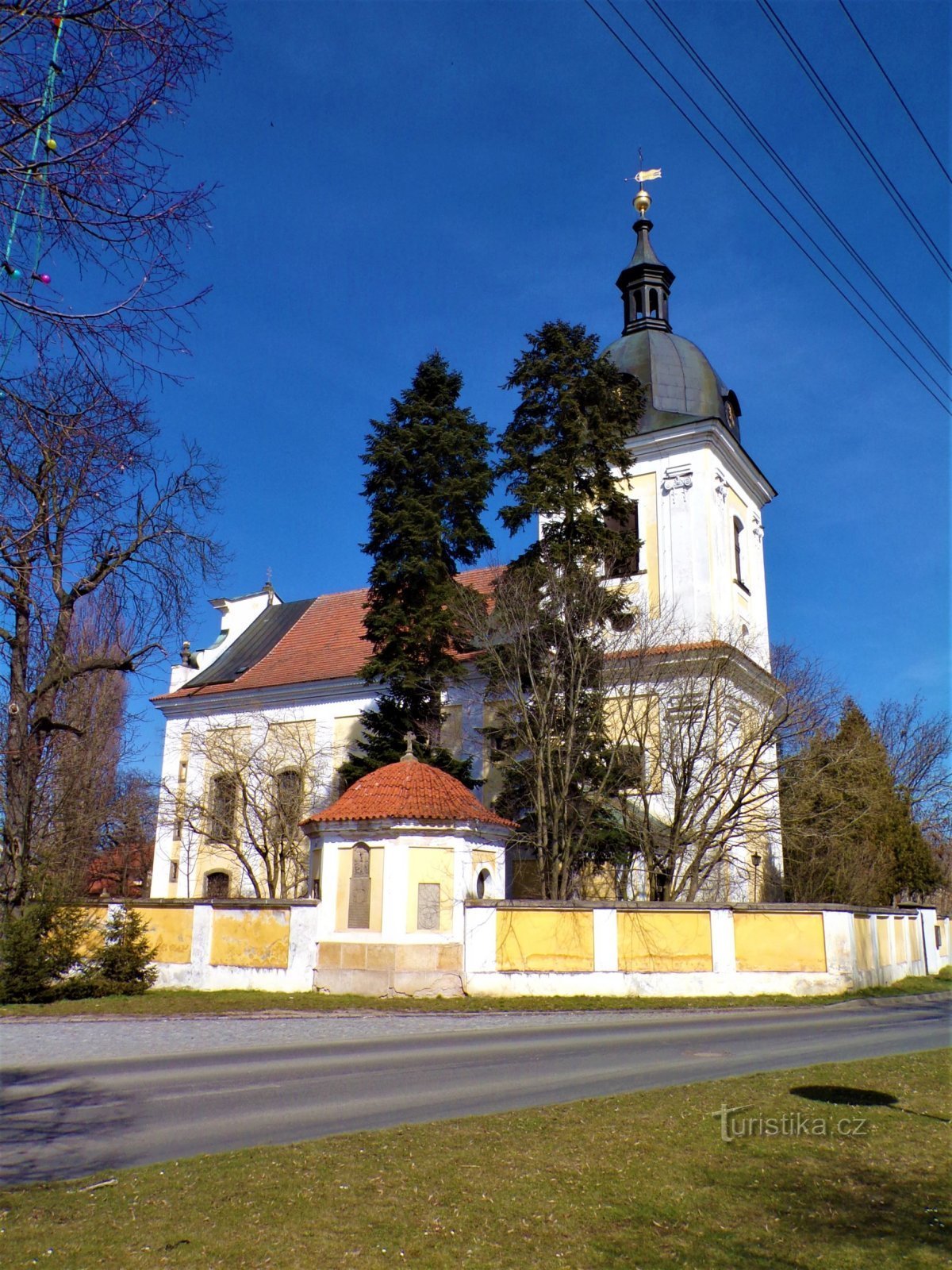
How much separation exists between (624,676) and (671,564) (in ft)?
20.9

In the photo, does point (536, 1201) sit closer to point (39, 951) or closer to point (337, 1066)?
point (337, 1066)

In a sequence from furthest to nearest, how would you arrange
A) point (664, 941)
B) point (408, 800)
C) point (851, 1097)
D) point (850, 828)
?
point (850, 828), point (408, 800), point (664, 941), point (851, 1097)

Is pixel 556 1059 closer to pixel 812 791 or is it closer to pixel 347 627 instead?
pixel 812 791

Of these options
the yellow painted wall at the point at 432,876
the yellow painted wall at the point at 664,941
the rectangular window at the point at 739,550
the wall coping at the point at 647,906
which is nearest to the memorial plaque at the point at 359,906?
the yellow painted wall at the point at 432,876

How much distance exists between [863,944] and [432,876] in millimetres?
8695

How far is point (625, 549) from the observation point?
26.5 m

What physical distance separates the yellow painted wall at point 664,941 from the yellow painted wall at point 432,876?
324 cm

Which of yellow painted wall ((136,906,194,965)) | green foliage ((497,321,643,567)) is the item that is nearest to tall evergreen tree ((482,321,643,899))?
green foliage ((497,321,643,567))

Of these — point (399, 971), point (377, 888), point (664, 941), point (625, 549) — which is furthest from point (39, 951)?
point (625, 549)

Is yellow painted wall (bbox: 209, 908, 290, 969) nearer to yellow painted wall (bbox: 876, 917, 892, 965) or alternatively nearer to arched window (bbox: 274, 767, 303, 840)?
arched window (bbox: 274, 767, 303, 840)

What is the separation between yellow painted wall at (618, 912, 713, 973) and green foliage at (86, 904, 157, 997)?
9124 mm

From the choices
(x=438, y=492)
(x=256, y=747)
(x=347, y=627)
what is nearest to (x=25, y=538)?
(x=438, y=492)

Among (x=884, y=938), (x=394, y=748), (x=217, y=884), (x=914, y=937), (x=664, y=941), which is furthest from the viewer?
(x=217, y=884)

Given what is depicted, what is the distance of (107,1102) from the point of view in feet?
29.9
